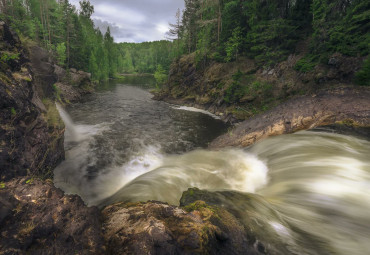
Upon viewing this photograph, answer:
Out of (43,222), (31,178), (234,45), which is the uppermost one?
(234,45)

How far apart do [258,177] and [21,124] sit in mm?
7815

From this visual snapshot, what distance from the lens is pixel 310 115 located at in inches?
370

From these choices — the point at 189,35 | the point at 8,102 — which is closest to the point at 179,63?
the point at 189,35

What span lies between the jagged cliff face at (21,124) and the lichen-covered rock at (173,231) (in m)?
2.67

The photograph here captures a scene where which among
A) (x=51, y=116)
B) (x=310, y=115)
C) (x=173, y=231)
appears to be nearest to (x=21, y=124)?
(x=51, y=116)

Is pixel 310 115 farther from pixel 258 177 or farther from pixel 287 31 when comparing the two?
pixel 287 31

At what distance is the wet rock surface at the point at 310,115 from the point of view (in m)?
8.29

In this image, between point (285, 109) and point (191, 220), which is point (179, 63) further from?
point (191, 220)

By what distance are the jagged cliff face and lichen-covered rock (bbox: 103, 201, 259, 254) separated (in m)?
2.67

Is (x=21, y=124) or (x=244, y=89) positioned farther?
(x=244, y=89)

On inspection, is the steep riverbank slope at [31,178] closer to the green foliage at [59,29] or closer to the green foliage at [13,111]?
the green foliage at [13,111]

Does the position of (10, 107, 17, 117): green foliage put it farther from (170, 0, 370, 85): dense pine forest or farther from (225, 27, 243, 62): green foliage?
(225, 27, 243, 62): green foliage

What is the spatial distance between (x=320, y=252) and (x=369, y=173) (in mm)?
3533

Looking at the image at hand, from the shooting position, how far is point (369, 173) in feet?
16.2
